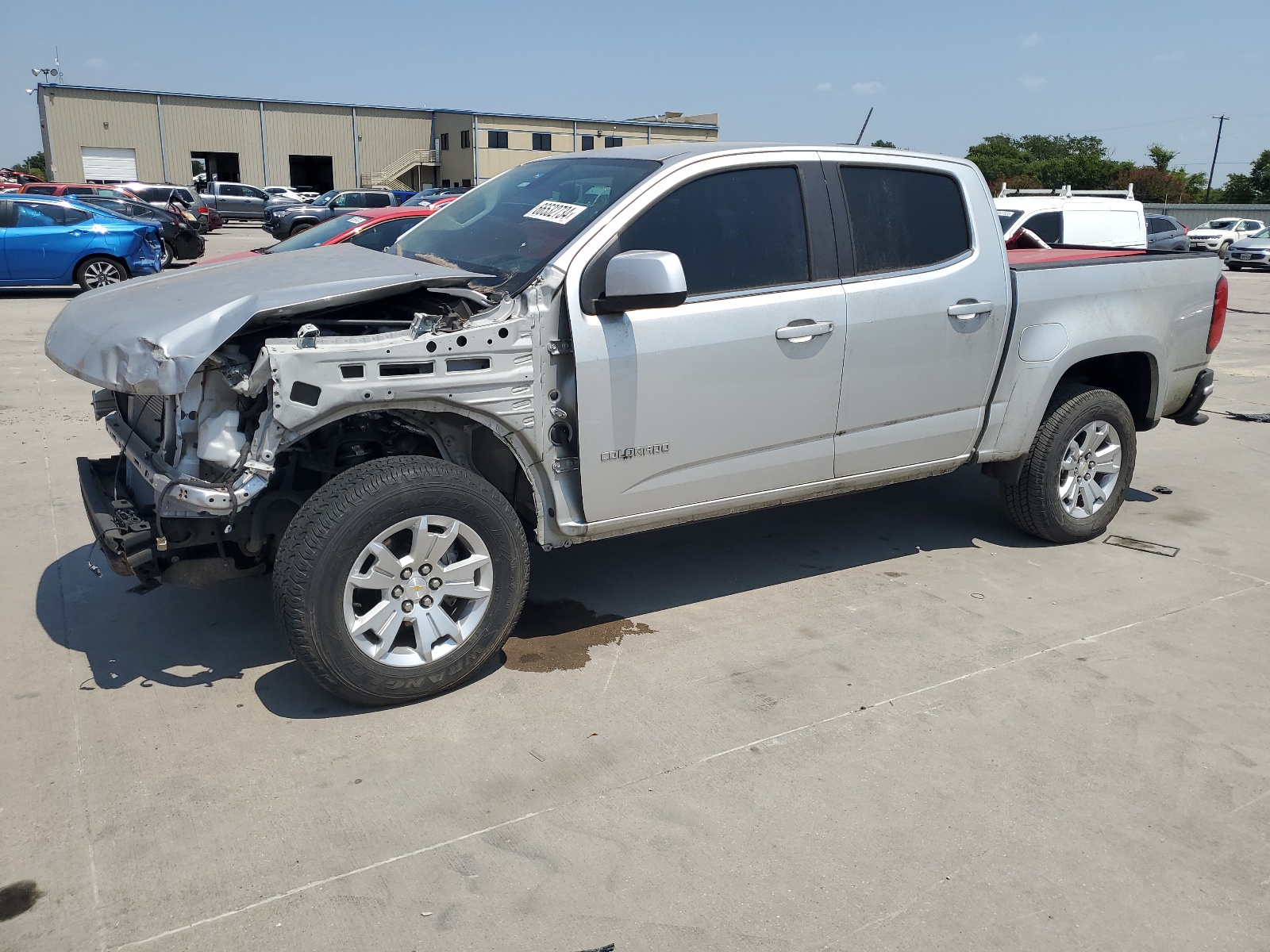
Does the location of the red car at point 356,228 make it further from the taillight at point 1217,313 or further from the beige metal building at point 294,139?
the beige metal building at point 294,139

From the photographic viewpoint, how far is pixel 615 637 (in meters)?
4.32

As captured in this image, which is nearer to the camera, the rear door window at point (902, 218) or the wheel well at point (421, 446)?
the wheel well at point (421, 446)

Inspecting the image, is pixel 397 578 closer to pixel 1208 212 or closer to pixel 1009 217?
pixel 1009 217

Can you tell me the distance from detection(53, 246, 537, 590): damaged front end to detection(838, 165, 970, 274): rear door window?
169cm

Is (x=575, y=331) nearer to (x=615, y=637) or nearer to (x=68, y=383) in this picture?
(x=615, y=637)

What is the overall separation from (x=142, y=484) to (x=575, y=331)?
72.2 inches

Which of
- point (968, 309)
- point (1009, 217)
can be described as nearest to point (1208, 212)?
point (1009, 217)

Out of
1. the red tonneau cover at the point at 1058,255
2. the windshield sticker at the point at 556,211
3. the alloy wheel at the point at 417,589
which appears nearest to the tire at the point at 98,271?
the windshield sticker at the point at 556,211

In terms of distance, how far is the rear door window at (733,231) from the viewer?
397 centimetres

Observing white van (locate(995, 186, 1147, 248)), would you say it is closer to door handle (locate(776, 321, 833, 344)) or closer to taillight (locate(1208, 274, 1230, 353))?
taillight (locate(1208, 274, 1230, 353))

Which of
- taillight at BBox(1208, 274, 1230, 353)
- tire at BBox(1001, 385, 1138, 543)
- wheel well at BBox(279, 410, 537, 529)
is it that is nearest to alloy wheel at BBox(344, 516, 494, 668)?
wheel well at BBox(279, 410, 537, 529)

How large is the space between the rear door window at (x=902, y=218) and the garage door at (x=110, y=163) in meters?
56.3

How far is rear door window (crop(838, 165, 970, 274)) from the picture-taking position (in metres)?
4.46

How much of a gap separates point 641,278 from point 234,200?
4178 centimetres
